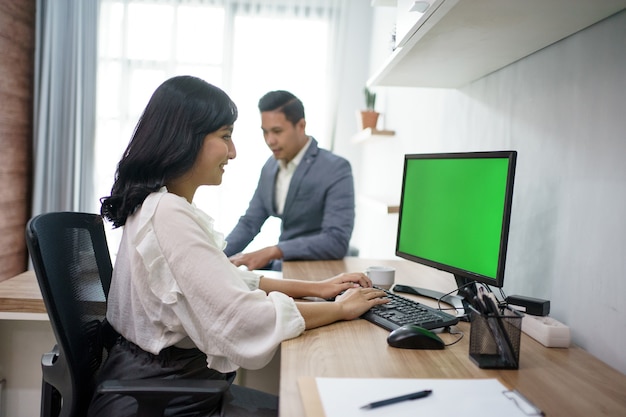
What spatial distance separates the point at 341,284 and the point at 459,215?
366 millimetres

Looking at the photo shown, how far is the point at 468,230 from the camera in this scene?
1449 mm

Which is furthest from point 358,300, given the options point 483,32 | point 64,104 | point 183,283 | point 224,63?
point 64,104

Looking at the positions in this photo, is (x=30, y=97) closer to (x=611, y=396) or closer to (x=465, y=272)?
(x=465, y=272)

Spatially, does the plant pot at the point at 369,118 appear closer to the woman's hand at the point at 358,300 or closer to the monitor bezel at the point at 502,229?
the monitor bezel at the point at 502,229

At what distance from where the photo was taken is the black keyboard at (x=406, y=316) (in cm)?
127

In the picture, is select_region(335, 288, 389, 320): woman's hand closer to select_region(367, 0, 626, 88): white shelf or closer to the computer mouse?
the computer mouse

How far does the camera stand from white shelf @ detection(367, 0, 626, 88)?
1144mm

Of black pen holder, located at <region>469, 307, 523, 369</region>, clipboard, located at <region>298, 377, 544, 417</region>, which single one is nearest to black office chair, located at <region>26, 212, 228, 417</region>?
clipboard, located at <region>298, 377, 544, 417</region>

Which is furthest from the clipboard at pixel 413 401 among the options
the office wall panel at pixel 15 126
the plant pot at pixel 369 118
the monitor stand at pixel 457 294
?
the office wall panel at pixel 15 126

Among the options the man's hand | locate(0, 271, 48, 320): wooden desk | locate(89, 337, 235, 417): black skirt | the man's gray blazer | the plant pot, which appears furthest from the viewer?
the plant pot

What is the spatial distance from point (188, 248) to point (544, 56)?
1.03 metres

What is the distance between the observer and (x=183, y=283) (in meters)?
1.08

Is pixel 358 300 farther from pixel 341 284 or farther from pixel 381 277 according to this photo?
pixel 381 277

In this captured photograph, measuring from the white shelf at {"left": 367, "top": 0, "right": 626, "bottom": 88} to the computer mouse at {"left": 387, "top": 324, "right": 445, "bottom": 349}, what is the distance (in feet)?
2.21
